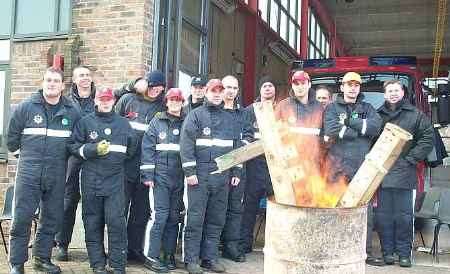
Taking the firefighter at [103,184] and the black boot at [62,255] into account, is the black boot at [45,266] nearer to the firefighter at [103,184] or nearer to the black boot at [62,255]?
the firefighter at [103,184]

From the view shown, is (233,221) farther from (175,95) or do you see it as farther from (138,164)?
(175,95)

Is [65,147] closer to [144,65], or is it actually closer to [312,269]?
[144,65]

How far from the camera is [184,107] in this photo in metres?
6.20

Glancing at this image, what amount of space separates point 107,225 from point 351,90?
2942mm

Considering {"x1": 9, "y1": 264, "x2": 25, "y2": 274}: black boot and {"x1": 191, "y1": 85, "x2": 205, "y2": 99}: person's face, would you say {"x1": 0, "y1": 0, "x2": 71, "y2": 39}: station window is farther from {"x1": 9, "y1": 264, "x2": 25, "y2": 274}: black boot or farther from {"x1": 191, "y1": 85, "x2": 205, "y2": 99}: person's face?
{"x1": 9, "y1": 264, "x2": 25, "y2": 274}: black boot

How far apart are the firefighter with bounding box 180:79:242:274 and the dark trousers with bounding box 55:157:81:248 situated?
3.81 feet

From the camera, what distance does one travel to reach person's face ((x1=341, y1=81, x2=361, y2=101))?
589 centimetres

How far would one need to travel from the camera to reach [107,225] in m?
5.11

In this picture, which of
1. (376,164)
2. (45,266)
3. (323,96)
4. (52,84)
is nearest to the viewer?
(376,164)

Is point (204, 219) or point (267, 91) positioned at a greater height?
point (267, 91)

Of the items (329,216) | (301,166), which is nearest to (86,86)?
(301,166)

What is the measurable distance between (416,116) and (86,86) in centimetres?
369

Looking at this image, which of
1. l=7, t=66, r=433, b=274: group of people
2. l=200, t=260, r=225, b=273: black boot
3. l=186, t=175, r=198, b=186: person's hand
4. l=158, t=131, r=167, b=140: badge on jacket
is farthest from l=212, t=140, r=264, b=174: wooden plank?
l=200, t=260, r=225, b=273: black boot

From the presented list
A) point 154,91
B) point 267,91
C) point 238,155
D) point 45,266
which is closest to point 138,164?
point 154,91
